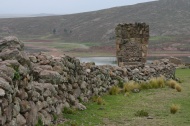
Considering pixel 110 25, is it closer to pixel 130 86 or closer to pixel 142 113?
Answer: pixel 130 86

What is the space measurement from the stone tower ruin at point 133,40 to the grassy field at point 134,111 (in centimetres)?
675

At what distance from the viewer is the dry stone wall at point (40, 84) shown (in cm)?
732

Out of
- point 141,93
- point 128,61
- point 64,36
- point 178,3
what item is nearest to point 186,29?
point 178,3

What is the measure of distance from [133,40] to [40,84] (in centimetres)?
1319

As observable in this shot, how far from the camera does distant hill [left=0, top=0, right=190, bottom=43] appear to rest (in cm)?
8756

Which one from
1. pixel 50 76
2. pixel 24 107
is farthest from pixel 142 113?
pixel 24 107

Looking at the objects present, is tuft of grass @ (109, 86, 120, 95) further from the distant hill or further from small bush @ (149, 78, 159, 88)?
the distant hill

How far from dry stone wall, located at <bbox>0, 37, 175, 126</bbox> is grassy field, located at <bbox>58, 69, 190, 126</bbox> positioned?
0.56m

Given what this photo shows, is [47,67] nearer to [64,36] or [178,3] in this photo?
[64,36]

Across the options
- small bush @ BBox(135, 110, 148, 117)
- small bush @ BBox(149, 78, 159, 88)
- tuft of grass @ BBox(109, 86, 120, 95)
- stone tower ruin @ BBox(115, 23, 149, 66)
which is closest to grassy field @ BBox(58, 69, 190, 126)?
small bush @ BBox(135, 110, 148, 117)

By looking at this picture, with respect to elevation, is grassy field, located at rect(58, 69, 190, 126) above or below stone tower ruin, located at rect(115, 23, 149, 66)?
below

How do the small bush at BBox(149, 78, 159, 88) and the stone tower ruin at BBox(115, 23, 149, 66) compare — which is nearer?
the small bush at BBox(149, 78, 159, 88)

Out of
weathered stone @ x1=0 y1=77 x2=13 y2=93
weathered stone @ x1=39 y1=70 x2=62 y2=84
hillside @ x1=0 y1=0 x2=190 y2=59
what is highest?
weathered stone @ x1=0 y1=77 x2=13 y2=93

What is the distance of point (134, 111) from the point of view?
11578 millimetres
